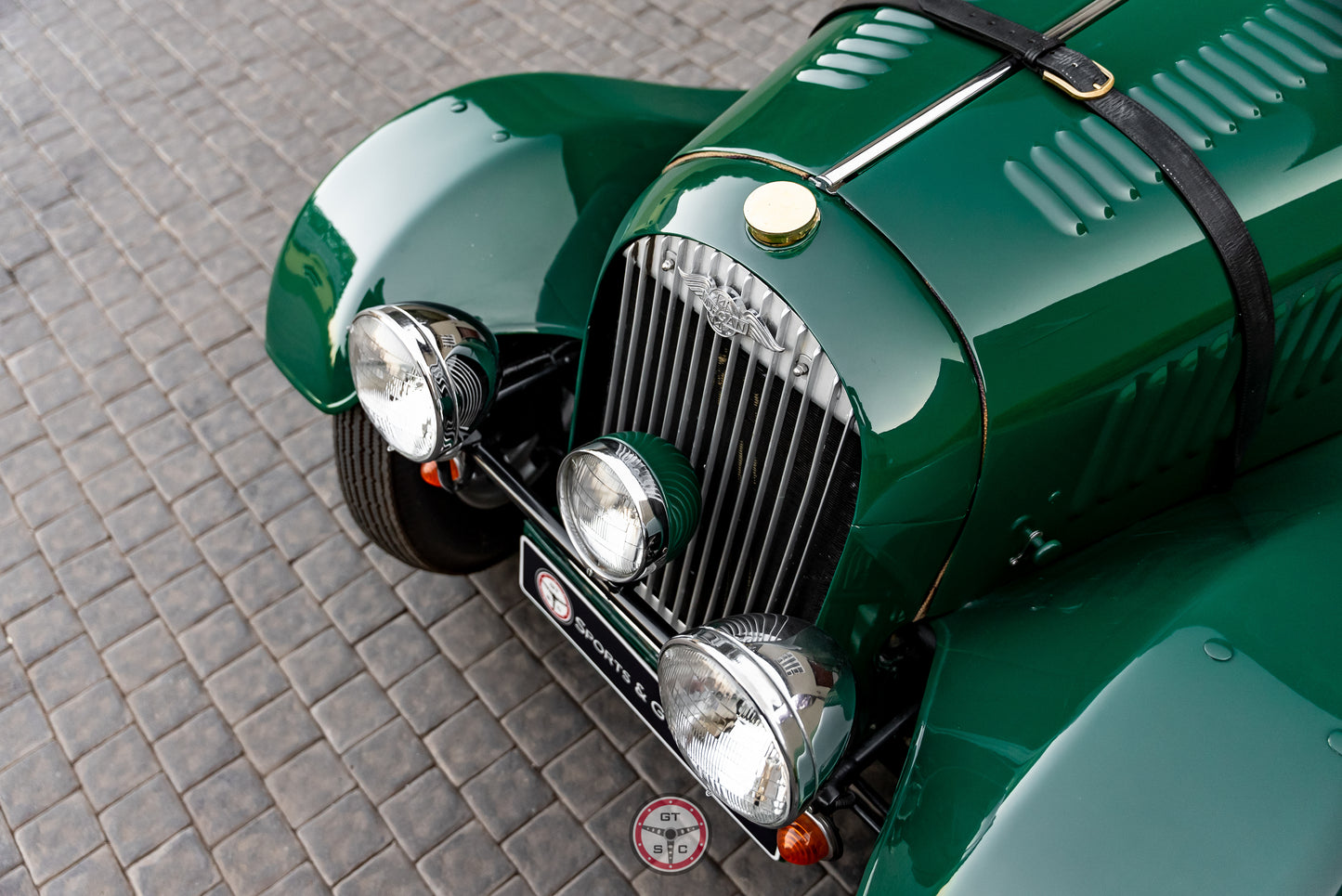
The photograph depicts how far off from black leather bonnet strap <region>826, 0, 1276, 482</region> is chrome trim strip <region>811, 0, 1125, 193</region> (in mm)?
58

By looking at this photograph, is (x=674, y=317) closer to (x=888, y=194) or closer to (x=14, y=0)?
(x=888, y=194)

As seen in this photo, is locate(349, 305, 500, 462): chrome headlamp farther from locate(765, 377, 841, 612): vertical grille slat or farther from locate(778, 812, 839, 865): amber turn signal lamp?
locate(778, 812, 839, 865): amber turn signal lamp

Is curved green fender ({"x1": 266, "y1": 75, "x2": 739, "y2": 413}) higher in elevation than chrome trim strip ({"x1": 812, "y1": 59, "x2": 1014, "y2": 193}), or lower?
lower

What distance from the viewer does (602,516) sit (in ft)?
6.24

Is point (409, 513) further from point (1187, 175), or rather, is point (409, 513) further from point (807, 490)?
point (1187, 175)

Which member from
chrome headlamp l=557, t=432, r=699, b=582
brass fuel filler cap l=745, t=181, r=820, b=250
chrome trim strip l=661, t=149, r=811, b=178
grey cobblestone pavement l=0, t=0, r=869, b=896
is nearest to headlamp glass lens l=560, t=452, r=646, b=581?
chrome headlamp l=557, t=432, r=699, b=582

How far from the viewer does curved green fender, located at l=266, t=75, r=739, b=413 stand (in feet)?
7.64

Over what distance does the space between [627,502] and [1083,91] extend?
3.60 ft

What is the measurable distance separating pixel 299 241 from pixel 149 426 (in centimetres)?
139

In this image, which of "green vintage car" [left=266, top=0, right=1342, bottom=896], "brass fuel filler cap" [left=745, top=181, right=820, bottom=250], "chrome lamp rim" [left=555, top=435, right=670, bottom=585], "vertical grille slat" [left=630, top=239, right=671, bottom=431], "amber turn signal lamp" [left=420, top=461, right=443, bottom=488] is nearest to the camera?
"green vintage car" [left=266, top=0, right=1342, bottom=896]

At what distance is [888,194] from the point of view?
5.92 feet

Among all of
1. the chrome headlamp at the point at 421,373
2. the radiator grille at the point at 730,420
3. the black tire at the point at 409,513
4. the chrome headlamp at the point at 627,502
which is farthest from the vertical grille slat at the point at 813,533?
the black tire at the point at 409,513

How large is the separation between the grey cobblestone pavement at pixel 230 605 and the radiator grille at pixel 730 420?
80 cm

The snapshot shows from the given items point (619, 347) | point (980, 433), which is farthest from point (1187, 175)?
point (619, 347)
